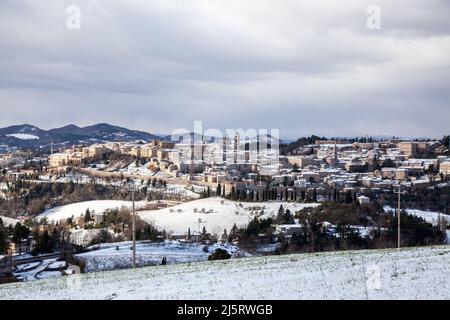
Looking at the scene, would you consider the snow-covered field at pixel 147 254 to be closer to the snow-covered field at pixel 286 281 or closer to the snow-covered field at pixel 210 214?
the snow-covered field at pixel 210 214

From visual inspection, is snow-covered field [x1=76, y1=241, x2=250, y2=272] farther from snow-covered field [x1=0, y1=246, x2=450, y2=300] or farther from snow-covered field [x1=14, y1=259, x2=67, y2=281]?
snow-covered field [x1=0, y1=246, x2=450, y2=300]

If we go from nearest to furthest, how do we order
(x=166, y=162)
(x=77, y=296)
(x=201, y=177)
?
(x=77, y=296)
(x=201, y=177)
(x=166, y=162)

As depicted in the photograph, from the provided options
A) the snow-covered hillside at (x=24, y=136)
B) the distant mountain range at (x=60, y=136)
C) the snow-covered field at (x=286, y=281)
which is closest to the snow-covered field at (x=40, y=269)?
the snow-covered field at (x=286, y=281)

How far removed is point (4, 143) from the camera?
535 feet

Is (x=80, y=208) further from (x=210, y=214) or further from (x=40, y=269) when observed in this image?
(x=40, y=269)

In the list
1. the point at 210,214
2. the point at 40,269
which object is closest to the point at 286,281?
the point at 40,269

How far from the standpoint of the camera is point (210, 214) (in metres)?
56.4

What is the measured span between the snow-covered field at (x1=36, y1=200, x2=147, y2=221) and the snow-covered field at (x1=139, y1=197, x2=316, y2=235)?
20.7 feet

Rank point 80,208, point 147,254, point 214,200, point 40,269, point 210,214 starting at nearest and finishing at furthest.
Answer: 1. point 40,269
2. point 147,254
3. point 210,214
4. point 214,200
5. point 80,208

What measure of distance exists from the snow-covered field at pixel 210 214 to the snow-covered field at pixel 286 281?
119 feet

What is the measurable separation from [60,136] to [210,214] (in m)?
135

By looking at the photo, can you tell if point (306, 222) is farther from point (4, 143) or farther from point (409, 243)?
point (4, 143)
